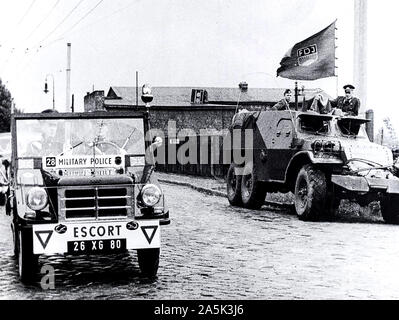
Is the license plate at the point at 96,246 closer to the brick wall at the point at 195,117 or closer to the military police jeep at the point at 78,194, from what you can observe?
the military police jeep at the point at 78,194

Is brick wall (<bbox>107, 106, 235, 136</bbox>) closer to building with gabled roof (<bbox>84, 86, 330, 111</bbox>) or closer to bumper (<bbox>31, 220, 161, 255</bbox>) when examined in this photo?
building with gabled roof (<bbox>84, 86, 330, 111</bbox>)

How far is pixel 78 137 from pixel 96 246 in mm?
1628

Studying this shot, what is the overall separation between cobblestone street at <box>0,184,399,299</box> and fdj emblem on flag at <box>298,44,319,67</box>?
3806 millimetres

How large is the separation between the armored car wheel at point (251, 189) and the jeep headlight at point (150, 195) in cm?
822

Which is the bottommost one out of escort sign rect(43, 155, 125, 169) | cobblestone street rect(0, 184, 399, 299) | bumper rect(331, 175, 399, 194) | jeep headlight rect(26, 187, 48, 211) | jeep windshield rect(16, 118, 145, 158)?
cobblestone street rect(0, 184, 399, 299)

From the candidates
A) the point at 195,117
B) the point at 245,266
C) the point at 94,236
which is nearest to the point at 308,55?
the point at 245,266

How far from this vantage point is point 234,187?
16.5 metres

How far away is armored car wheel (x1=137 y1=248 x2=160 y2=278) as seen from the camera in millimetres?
7430

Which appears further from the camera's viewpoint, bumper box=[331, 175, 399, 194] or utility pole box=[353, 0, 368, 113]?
bumper box=[331, 175, 399, 194]

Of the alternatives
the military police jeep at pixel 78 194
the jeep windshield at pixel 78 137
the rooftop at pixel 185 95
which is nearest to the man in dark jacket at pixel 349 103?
the jeep windshield at pixel 78 137

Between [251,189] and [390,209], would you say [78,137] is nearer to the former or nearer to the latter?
[390,209]

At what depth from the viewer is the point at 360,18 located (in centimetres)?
1070

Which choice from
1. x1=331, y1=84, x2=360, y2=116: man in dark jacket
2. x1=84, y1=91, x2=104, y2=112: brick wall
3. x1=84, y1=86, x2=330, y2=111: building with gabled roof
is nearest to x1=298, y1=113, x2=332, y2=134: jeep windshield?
x1=331, y1=84, x2=360, y2=116: man in dark jacket

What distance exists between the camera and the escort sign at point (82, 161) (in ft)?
24.6
